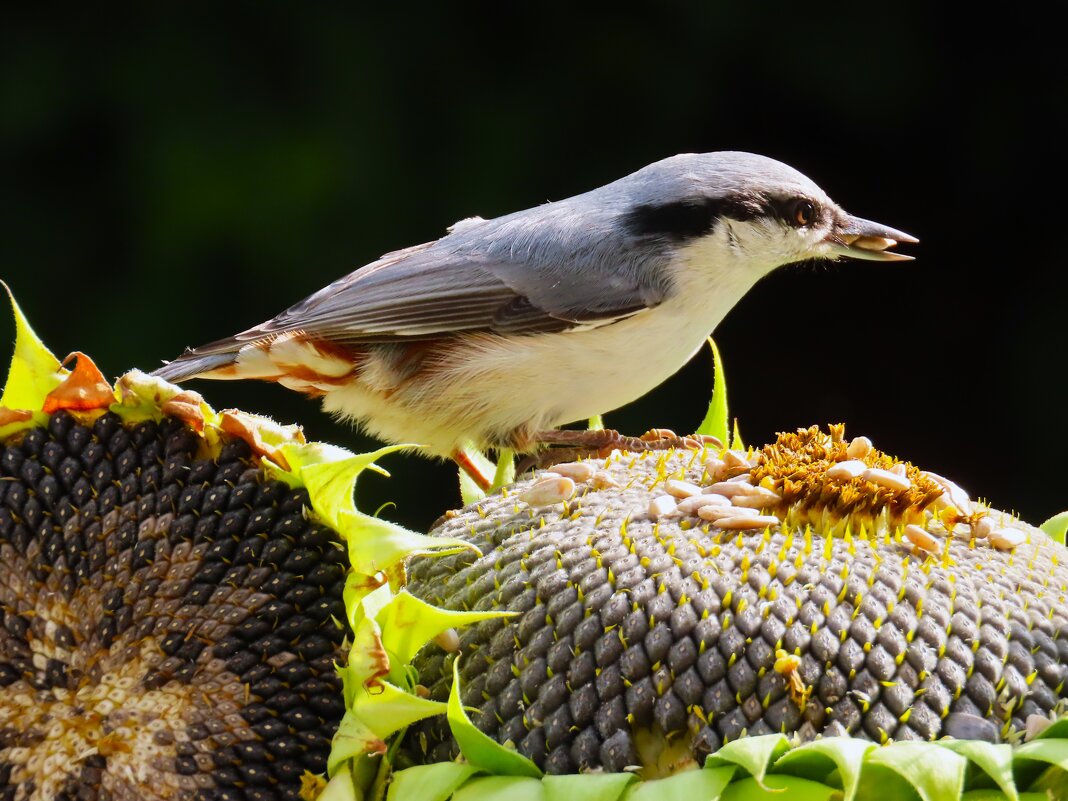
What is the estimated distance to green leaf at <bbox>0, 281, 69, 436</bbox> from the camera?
4.00 ft

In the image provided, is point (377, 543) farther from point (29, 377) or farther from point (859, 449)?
point (859, 449)

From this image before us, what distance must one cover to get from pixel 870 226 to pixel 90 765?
1.73 m

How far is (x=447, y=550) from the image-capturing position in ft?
3.87

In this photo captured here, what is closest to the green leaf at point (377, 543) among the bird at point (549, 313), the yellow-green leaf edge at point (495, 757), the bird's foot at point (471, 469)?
the yellow-green leaf edge at point (495, 757)

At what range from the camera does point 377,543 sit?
108 centimetres

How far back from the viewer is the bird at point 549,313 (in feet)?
7.18

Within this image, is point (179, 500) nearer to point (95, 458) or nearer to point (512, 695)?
point (95, 458)

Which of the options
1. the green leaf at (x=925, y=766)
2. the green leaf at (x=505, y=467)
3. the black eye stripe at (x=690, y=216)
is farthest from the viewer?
the black eye stripe at (x=690, y=216)

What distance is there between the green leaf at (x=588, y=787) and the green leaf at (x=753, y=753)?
0.22ft

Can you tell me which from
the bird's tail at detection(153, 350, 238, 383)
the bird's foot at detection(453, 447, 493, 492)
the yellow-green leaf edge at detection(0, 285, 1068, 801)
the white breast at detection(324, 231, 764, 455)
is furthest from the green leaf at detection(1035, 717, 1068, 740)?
the bird's tail at detection(153, 350, 238, 383)

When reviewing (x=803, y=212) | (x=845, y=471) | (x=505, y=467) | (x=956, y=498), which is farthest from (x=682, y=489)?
(x=803, y=212)

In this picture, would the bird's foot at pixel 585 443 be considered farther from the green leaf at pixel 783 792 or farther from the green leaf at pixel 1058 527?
the green leaf at pixel 783 792

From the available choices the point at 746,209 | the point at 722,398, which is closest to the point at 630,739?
the point at 722,398

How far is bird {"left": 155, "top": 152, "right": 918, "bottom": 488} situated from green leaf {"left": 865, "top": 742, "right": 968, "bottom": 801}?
1.17 meters
